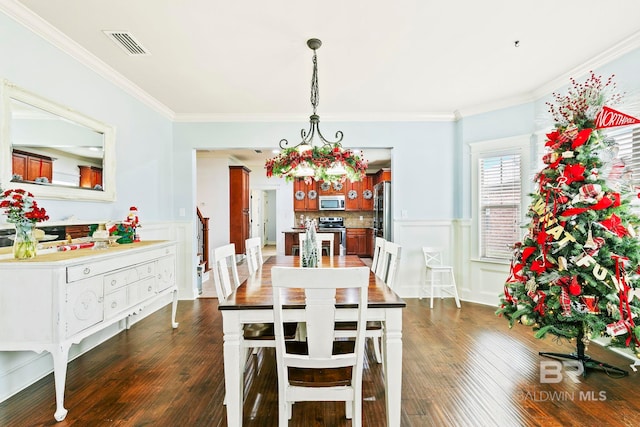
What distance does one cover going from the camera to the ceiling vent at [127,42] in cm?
240

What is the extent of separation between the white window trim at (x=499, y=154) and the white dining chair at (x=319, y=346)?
2.94 meters

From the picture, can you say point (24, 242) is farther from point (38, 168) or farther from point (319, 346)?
point (319, 346)

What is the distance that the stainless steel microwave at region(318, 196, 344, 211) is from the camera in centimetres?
837

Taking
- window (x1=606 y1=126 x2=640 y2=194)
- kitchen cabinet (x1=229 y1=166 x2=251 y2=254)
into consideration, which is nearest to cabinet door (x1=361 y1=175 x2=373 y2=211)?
kitchen cabinet (x1=229 y1=166 x2=251 y2=254)

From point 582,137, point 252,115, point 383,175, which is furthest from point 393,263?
point 383,175

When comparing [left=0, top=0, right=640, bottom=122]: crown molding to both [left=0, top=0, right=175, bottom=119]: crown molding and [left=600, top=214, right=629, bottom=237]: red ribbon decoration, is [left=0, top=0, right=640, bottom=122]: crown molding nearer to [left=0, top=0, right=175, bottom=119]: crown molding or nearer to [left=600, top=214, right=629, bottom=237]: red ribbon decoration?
[left=0, top=0, right=175, bottom=119]: crown molding

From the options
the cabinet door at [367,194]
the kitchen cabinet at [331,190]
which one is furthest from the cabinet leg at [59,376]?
the cabinet door at [367,194]

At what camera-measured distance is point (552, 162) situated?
2.40m

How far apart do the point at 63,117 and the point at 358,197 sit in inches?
268

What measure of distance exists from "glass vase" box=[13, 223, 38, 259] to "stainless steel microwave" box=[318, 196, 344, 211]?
6776 mm

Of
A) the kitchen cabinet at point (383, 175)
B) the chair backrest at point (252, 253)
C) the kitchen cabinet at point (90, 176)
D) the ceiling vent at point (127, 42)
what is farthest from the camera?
the kitchen cabinet at point (383, 175)

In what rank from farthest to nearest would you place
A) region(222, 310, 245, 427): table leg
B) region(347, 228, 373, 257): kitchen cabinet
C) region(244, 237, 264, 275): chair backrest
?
region(347, 228, 373, 257): kitchen cabinet < region(244, 237, 264, 275): chair backrest < region(222, 310, 245, 427): table leg

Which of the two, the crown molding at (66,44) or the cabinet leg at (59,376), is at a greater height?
the crown molding at (66,44)

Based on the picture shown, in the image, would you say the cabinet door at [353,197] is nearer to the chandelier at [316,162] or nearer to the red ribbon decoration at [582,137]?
the chandelier at [316,162]
